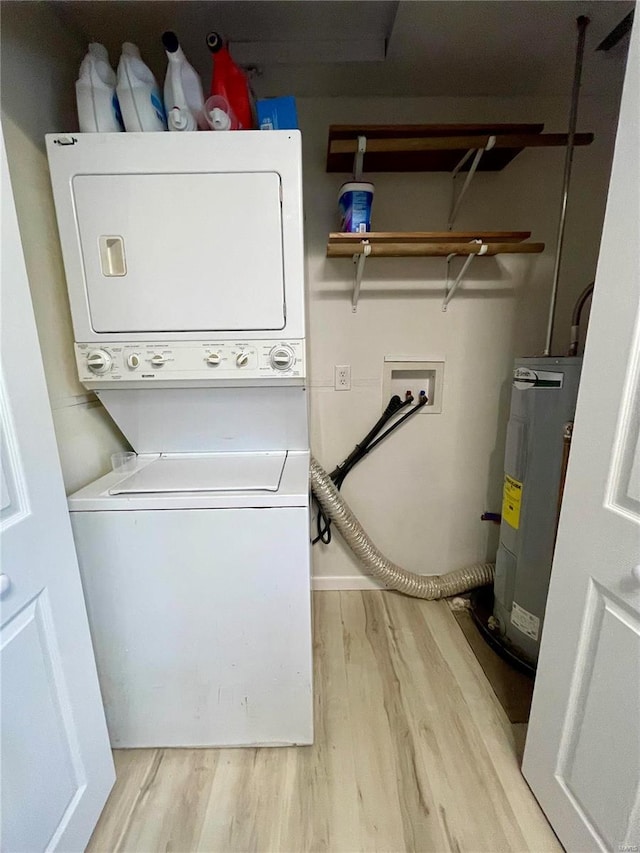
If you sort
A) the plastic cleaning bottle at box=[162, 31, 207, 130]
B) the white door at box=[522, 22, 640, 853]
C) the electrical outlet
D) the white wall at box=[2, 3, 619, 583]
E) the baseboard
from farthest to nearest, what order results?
the baseboard, the electrical outlet, the white wall at box=[2, 3, 619, 583], the plastic cleaning bottle at box=[162, 31, 207, 130], the white door at box=[522, 22, 640, 853]

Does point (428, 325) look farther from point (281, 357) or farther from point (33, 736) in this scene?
point (33, 736)

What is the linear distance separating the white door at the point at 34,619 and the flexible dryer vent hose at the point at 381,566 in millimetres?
1046

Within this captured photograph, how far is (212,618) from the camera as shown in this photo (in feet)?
3.99

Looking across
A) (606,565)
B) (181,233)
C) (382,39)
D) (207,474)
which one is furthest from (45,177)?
(606,565)

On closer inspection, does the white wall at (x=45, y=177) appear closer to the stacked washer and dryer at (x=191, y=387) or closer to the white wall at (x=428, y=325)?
the white wall at (x=428, y=325)

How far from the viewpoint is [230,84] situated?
3.89 feet

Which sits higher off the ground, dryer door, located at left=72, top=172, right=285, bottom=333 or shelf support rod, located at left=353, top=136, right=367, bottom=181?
shelf support rod, located at left=353, top=136, right=367, bottom=181

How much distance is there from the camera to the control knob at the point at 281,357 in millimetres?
1235

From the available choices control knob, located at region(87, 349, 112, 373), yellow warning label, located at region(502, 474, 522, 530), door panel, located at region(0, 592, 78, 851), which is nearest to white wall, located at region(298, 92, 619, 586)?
yellow warning label, located at region(502, 474, 522, 530)

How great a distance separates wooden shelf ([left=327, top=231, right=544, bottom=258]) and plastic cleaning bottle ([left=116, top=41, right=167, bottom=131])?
2.26 ft

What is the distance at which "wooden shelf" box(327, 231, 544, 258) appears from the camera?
4.86 feet

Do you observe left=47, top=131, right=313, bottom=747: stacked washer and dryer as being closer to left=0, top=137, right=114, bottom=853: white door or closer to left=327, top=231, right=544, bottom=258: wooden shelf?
left=0, top=137, right=114, bottom=853: white door

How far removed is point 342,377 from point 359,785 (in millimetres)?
1625

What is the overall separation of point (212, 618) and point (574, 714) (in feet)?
3.56
